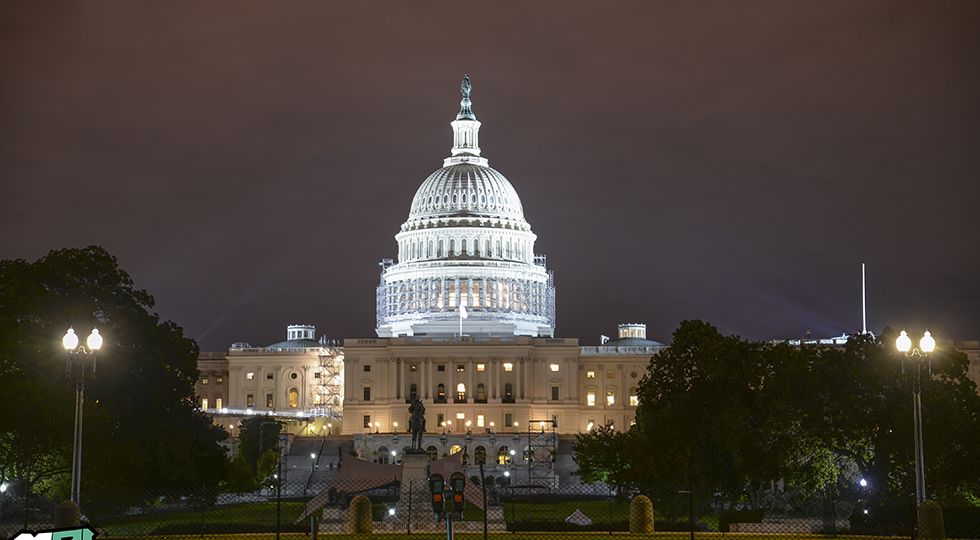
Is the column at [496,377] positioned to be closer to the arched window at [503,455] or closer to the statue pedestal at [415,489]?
the arched window at [503,455]

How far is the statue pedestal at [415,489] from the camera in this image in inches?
3245

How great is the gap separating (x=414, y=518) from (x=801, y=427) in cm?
1798

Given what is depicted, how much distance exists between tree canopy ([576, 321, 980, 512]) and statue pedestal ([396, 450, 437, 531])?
375 inches

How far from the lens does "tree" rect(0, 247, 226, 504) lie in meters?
76.6

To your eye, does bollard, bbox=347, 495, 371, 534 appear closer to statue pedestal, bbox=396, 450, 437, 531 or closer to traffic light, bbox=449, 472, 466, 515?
statue pedestal, bbox=396, 450, 437, 531

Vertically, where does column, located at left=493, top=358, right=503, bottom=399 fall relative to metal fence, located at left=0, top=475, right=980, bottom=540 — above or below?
above

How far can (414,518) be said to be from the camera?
8156 cm

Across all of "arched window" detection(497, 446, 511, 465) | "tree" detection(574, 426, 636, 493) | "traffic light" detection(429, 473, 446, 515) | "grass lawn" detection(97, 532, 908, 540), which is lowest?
"grass lawn" detection(97, 532, 908, 540)

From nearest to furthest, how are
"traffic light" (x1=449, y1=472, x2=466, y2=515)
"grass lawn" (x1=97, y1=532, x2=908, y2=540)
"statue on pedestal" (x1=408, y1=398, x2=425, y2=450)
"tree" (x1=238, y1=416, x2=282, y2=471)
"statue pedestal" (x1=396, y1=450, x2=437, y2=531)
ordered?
"traffic light" (x1=449, y1=472, x2=466, y2=515) → "grass lawn" (x1=97, y1=532, x2=908, y2=540) → "statue pedestal" (x1=396, y1=450, x2=437, y2=531) → "statue on pedestal" (x1=408, y1=398, x2=425, y2=450) → "tree" (x1=238, y1=416, x2=282, y2=471)

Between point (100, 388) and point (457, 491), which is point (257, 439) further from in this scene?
point (457, 491)

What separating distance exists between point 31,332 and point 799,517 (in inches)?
1680

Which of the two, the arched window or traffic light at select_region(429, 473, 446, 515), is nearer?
traffic light at select_region(429, 473, 446, 515)

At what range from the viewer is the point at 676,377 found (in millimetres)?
92938

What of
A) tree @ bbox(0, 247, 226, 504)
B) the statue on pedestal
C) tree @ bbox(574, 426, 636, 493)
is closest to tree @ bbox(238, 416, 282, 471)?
tree @ bbox(0, 247, 226, 504)
